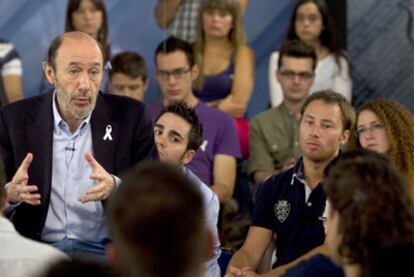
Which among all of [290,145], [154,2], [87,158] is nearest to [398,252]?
[87,158]

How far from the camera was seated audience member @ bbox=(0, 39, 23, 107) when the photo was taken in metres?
5.53

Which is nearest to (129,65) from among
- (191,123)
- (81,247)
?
(191,123)

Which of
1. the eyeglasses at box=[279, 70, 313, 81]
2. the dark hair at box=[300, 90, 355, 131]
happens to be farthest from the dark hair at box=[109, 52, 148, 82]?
the dark hair at box=[300, 90, 355, 131]

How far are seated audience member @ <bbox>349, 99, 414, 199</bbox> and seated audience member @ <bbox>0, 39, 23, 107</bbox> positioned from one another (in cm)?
192

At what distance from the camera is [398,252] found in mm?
2176

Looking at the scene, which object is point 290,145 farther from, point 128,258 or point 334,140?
point 128,258

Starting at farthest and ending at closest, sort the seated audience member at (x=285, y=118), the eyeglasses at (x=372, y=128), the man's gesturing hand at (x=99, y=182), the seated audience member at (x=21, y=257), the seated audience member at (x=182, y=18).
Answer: the seated audience member at (x=182, y=18)
the seated audience member at (x=285, y=118)
the eyeglasses at (x=372, y=128)
the man's gesturing hand at (x=99, y=182)
the seated audience member at (x=21, y=257)

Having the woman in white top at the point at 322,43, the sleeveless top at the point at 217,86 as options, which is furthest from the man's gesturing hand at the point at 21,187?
the woman in white top at the point at 322,43

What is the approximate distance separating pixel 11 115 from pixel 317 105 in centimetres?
128

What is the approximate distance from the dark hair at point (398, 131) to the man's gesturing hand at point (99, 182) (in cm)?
123

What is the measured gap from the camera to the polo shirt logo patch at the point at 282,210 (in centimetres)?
430

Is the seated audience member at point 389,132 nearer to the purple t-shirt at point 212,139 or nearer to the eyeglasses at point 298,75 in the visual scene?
the purple t-shirt at point 212,139

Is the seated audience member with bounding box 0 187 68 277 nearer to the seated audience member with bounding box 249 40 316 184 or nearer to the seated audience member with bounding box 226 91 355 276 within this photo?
the seated audience member with bounding box 226 91 355 276

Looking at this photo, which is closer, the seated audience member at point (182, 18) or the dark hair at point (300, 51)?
the dark hair at point (300, 51)
